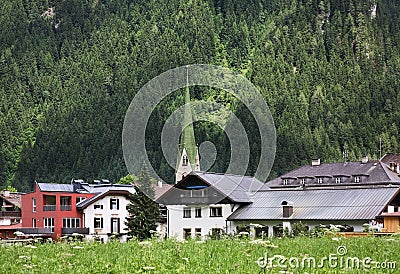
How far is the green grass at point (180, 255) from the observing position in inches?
521

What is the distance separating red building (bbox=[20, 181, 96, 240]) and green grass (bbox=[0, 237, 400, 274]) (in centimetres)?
5427

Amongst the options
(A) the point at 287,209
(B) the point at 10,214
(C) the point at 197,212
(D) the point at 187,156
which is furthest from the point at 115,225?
(D) the point at 187,156

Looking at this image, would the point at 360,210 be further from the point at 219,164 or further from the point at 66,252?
the point at 219,164

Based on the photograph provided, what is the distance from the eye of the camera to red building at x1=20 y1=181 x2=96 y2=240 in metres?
72.2

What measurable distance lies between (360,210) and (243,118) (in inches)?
4393

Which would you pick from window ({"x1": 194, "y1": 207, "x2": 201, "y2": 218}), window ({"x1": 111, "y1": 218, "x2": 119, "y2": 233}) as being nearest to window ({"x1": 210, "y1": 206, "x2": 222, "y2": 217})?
window ({"x1": 194, "y1": 207, "x2": 201, "y2": 218})

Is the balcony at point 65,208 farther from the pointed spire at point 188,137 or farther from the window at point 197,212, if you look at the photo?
the pointed spire at point 188,137

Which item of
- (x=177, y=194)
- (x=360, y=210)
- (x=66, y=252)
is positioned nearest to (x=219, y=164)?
(x=177, y=194)

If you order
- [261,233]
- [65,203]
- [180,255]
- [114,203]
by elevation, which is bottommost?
[180,255]

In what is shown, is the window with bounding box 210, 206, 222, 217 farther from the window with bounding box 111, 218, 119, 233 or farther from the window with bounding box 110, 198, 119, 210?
the window with bounding box 110, 198, 119, 210

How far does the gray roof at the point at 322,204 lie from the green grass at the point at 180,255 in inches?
1191

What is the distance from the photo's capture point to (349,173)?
82000mm

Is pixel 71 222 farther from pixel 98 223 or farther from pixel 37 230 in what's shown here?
pixel 37 230

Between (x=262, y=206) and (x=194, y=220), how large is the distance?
19.4ft
